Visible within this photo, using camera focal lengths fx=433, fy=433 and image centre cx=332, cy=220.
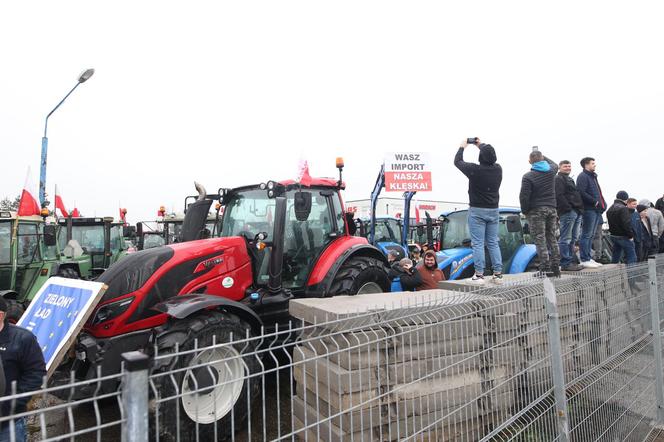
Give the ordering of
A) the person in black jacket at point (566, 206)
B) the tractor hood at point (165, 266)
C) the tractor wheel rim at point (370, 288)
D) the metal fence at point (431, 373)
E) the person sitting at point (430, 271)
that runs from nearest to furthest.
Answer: the metal fence at point (431, 373) → the tractor hood at point (165, 266) → the tractor wheel rim at point (370, 288) → the person in black jacket at point (566, 206) → the person sitting at point (430, 271)

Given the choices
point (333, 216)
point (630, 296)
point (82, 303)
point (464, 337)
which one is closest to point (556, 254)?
point (630, 296)

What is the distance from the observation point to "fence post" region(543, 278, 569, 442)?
8.37 feet

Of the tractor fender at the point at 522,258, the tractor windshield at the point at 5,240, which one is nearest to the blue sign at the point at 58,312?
the tractor windshield at the point at 5,240

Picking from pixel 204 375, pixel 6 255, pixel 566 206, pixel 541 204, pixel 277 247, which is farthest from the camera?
pixel 6 255

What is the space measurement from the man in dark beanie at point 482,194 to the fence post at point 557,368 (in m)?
2.19

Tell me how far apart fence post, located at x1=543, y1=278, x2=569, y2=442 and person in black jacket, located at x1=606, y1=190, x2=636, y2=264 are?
16.7 ft

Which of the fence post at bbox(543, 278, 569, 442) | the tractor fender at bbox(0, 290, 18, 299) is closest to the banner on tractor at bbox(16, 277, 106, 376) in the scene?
the fence post at bbox(543, 278, 569, 442)

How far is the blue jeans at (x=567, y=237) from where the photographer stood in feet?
19.1

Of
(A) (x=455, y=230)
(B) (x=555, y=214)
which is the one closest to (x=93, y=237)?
(A) (x=455, y=230)

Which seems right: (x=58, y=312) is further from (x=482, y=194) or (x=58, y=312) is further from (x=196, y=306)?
(x=482, y=194)

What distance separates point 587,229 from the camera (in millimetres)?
6188

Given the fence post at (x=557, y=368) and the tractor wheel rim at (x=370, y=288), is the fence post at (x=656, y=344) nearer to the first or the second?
the fence post at (x=557, y=368)

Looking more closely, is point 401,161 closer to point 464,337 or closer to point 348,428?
point 464,337

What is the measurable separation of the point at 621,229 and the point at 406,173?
4.18 m
